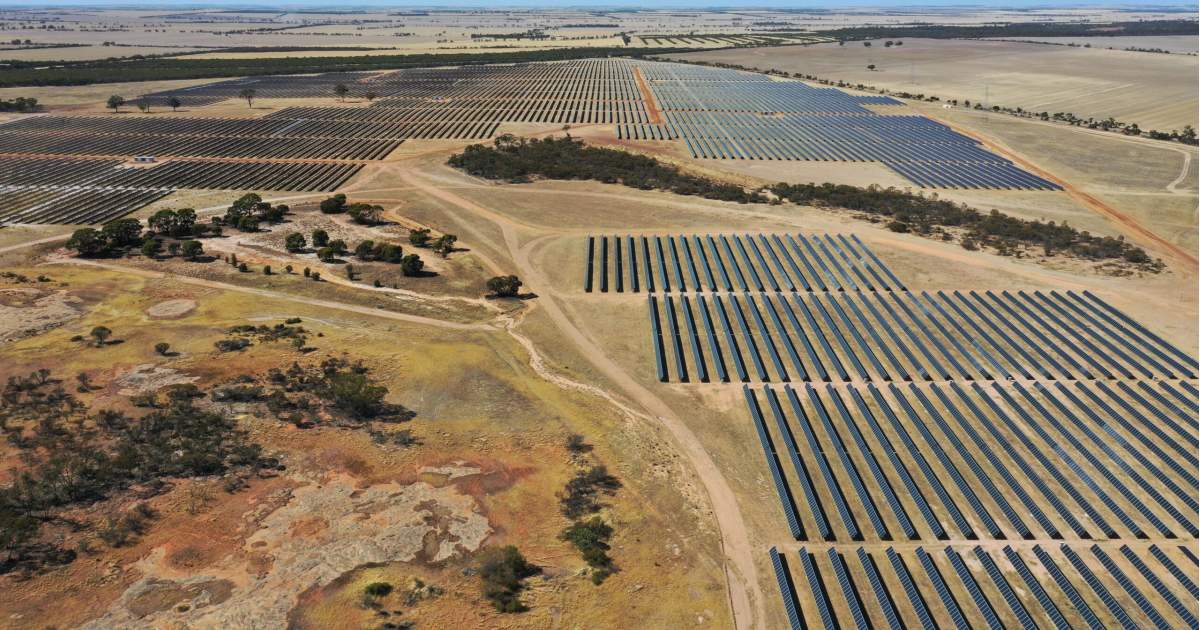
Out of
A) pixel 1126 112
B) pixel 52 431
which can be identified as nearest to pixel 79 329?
pixel 52 431

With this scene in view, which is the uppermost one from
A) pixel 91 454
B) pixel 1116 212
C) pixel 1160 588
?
pixel 1116 212

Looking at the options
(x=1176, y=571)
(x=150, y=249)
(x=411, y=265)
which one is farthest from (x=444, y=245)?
(x=1176, y=571)

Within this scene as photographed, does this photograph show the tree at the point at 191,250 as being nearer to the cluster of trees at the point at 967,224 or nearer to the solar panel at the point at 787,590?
the solar panel at the point at 787,590

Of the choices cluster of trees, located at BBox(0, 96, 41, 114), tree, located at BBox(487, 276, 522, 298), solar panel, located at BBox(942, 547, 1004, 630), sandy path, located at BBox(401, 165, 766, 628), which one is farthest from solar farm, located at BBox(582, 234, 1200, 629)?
cluster of trees, located at BBox(0, 96, 41, 114)

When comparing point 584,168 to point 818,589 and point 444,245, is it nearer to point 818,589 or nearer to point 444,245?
point 444,245

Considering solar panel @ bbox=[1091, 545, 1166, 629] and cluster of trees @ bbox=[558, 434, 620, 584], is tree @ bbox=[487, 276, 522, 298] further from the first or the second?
solar panel @ bbox=[1091, 545, 1166, 629]

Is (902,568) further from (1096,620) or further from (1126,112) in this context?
(1126,112)
